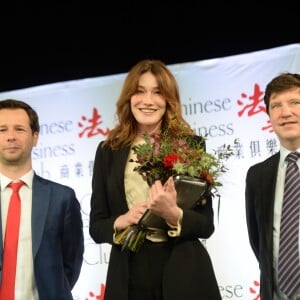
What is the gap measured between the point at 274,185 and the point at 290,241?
293 millimetres

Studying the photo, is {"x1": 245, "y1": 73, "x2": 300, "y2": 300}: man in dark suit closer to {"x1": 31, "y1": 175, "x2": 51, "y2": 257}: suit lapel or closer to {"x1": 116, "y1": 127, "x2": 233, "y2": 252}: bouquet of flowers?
{"x1": 116, "y1": 127, "x2": 233, "y2": 252}: bouquet of flowers

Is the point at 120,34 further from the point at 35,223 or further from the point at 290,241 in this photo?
the point at 290,241

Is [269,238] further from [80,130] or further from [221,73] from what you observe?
[80,130]

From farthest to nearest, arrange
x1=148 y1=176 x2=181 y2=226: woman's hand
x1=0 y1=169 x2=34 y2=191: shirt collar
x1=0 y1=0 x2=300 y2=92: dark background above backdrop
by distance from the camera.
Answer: x1=0 y1=0 x2=300 y2=92: dark background above backdrop → x1=0 y1=169 x2=34 y2=191: shirt collar → x1=148 y1=176 x2=181 y2=226: woman's hand

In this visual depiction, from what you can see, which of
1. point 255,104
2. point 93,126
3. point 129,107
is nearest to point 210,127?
point 255,104

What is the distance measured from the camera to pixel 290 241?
9.21 feet

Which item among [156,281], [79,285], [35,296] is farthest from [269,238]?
[79,285]

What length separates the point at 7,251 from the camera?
308 cm

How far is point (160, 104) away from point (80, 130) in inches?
90.0

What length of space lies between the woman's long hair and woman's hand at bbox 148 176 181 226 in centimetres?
45

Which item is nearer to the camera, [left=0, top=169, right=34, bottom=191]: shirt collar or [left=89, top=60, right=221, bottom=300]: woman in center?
[left=89, top=60, right=221, bottom=300]: woman in center

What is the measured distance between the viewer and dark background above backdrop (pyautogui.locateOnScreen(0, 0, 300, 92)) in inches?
187

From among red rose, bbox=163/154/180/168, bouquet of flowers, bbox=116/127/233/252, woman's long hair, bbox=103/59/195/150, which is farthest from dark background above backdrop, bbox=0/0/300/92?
red rose, bbox=163/154/180/168

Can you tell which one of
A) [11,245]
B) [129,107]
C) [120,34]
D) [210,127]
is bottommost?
[11,245]
